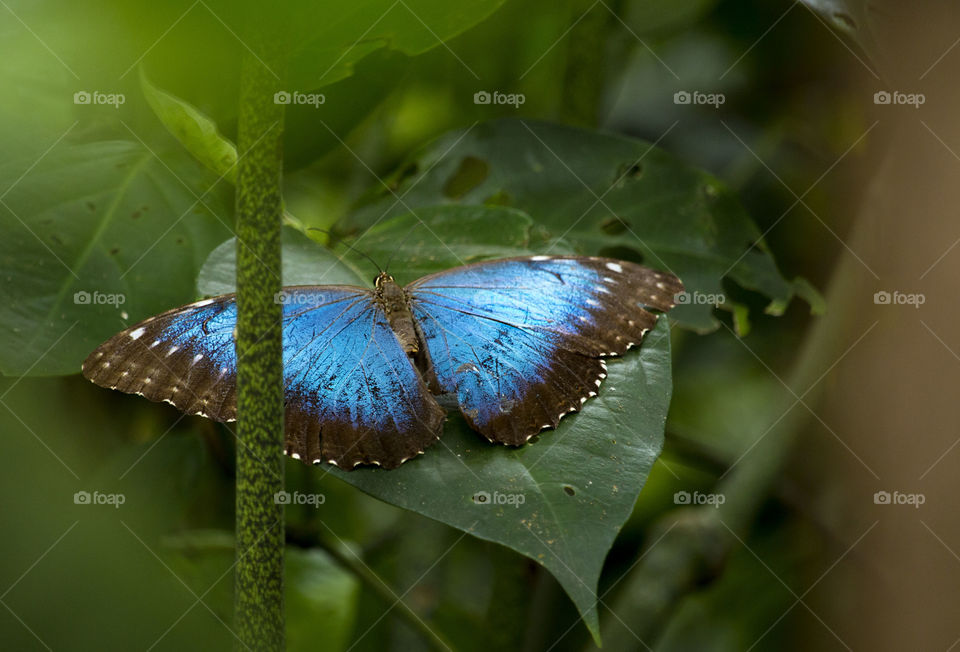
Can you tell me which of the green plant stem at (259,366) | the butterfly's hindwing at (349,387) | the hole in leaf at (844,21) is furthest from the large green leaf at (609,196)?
the green plant stem at (259,366)

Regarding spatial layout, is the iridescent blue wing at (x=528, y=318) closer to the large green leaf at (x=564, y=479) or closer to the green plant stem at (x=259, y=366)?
the large green leaf at (x=564, y=479)

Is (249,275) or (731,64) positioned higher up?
(731,64)

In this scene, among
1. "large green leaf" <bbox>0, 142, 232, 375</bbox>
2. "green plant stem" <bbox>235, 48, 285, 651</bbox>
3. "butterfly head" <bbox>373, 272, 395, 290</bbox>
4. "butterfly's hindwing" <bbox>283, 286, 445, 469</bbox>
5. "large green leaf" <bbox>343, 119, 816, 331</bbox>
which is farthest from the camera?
"large green leaf" <bbox>343, 119, 816, 331</bbox>

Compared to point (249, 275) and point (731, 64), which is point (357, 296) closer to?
point (249, 275)

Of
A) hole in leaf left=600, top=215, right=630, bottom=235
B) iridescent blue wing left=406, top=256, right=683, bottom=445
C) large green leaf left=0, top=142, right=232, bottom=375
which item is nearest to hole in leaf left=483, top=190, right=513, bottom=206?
hole in leaf left=600, top=215, right=630, bottom=235

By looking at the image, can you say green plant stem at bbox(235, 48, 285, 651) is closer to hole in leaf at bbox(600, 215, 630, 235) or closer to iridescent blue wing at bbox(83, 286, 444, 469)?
iridescent blue wing at bbox(83, 286, 444, 469)

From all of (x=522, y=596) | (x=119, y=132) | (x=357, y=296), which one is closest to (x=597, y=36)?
(x=357, y=296)
